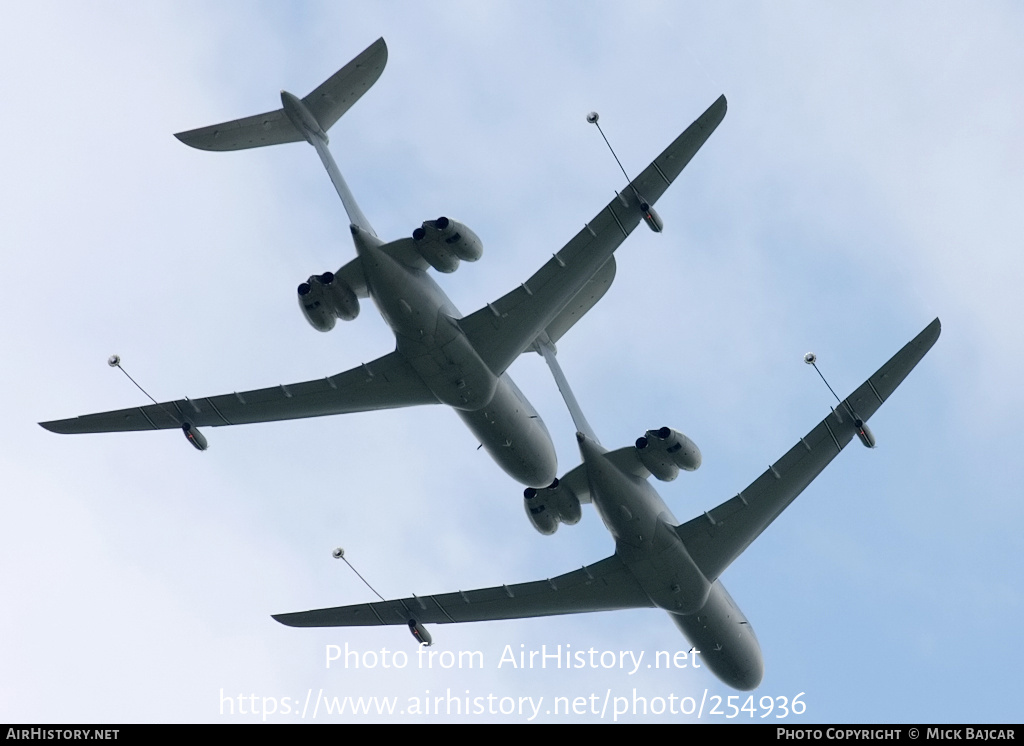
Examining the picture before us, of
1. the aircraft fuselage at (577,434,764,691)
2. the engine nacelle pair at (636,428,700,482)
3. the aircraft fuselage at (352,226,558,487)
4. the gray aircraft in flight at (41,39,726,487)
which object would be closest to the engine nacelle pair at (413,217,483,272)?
the gray aircraft in flight at (41,39,726,487)

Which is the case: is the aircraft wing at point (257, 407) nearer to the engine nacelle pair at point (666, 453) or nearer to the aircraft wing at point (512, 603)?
the engine nacelle pair at point (666, 453)

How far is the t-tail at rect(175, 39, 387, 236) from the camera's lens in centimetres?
4062

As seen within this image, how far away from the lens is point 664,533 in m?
39.9

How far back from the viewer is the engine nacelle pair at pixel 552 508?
41.4 meters

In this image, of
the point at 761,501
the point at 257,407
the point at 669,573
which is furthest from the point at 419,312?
the point at 761,501

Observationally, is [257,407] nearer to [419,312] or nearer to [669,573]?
[419,312]

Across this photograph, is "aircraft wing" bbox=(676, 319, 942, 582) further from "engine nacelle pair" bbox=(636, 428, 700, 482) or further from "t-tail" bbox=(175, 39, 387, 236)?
"t-tail" bbox=(175, 39, 387, 236)

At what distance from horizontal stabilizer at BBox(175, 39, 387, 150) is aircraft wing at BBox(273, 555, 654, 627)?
15.4m

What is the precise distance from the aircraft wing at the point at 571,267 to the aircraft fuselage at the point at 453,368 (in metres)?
0.64

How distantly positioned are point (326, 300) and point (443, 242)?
151 inches

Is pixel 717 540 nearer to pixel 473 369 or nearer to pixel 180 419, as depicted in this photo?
pixel 473 369

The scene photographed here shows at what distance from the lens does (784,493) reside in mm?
40625
